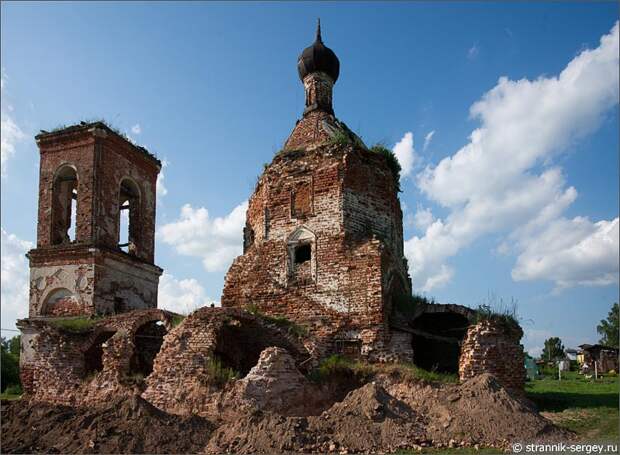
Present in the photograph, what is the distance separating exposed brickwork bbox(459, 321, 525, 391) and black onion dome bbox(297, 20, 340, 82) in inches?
359

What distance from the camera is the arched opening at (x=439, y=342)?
538 inches

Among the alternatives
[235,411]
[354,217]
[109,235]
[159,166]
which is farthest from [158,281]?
[235,411]

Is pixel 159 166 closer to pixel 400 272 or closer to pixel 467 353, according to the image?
Answer: pixel 400 272

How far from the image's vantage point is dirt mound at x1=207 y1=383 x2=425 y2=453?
9.13 metres

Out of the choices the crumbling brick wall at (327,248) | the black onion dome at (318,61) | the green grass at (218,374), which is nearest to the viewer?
the green grass at (218,374)

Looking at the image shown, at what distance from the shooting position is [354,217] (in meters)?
14.1

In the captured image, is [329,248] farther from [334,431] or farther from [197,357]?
[334,431]

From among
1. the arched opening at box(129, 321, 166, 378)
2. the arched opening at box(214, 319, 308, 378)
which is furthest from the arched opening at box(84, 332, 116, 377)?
the arched opening at box(214, 319, 308, 378)

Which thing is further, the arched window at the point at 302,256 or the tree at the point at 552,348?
the tree at the point at 552,348

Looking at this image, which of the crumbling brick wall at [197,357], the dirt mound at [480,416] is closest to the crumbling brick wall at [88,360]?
the crumbling brick wall at [197,357]

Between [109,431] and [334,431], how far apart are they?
3.79 m

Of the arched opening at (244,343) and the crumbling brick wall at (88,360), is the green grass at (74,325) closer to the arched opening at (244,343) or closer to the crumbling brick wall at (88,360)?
the crumbling brick wall at (88,360)

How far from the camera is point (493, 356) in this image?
11.6 metres

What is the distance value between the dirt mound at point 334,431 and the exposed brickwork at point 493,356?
1973mm
